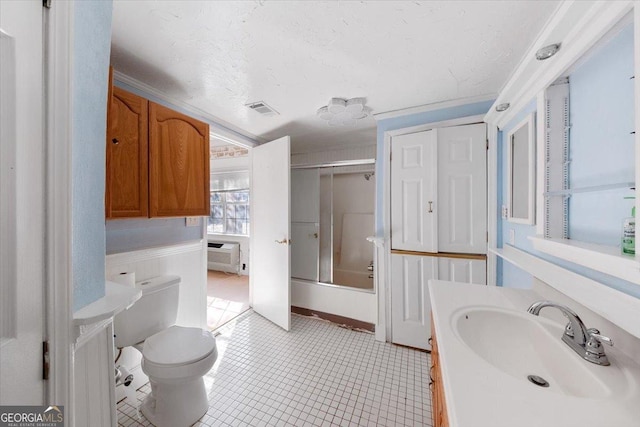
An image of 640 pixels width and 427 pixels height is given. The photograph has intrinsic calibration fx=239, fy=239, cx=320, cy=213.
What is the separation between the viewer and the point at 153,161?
1.49 m

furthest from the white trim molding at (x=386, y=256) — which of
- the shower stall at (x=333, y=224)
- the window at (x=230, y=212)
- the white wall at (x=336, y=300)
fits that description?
the window at (x=230, y=212)

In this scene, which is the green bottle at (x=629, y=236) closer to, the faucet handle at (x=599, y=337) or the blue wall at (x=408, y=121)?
the faucet handle at (x=599, y=337)

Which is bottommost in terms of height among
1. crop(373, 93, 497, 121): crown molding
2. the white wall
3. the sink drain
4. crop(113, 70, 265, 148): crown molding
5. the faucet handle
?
the white wall

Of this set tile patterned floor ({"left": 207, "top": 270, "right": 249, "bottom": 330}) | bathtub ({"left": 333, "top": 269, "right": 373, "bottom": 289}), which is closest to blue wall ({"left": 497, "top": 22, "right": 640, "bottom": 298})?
bathtub ({"left": 333, "top": 269, "right": 373, "bottom": 289})

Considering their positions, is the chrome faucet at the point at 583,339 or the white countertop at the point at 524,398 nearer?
the white countertop at the point at 524,398

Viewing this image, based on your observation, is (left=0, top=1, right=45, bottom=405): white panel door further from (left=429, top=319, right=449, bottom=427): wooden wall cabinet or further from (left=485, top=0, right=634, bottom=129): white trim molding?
(left=485, top=0, right=634, bottom=129): white trim molding

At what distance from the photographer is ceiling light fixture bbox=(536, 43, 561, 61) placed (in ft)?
3.19

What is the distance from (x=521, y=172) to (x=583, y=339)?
1.09 m

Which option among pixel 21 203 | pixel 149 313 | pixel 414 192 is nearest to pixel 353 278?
pixel 414 192

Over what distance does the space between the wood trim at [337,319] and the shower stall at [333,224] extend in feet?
1.21

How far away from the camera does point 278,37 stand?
118 cm

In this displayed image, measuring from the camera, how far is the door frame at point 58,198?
0.60 metres

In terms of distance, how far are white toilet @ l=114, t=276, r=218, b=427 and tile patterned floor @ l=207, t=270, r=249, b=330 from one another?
36.9 inches

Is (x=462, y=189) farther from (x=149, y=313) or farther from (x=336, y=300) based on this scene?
(x=149, y=313)
